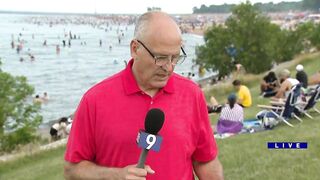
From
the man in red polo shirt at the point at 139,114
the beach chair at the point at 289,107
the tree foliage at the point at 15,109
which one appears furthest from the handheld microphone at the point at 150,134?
the tree foliage at the point at 15,109

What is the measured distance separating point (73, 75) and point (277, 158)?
187 ft

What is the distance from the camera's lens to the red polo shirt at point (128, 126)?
264 centimetres

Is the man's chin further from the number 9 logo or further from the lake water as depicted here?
the lake water

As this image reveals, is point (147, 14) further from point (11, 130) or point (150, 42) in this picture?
point (11, 130)

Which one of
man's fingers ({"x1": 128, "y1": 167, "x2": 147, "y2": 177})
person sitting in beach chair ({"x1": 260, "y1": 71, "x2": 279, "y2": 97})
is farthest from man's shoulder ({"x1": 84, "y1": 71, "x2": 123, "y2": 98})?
person sitting in beach chair ({"x1": 260, "y1": 71, "x2": 279, "y2": 97})

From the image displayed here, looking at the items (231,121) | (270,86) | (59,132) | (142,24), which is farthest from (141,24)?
(59,132)

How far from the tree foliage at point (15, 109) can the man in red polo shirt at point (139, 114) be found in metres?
20.3

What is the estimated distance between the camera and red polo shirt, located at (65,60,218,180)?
8.66ft

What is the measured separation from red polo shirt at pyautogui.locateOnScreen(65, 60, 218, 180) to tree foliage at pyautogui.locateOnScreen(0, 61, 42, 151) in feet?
66.7

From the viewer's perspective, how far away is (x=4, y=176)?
13.4 meters

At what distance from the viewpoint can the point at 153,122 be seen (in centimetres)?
223

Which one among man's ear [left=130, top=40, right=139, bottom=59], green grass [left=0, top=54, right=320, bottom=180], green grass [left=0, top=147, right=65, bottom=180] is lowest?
green grass [left=0, top=147, right=65, bottom=180]

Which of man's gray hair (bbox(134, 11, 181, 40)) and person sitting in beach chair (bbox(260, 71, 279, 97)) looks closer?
man's gray hair (bbox(134, 11, 181, 40))

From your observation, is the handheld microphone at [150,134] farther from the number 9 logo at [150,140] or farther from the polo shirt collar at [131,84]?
the polo shirt collar at [131,84]
